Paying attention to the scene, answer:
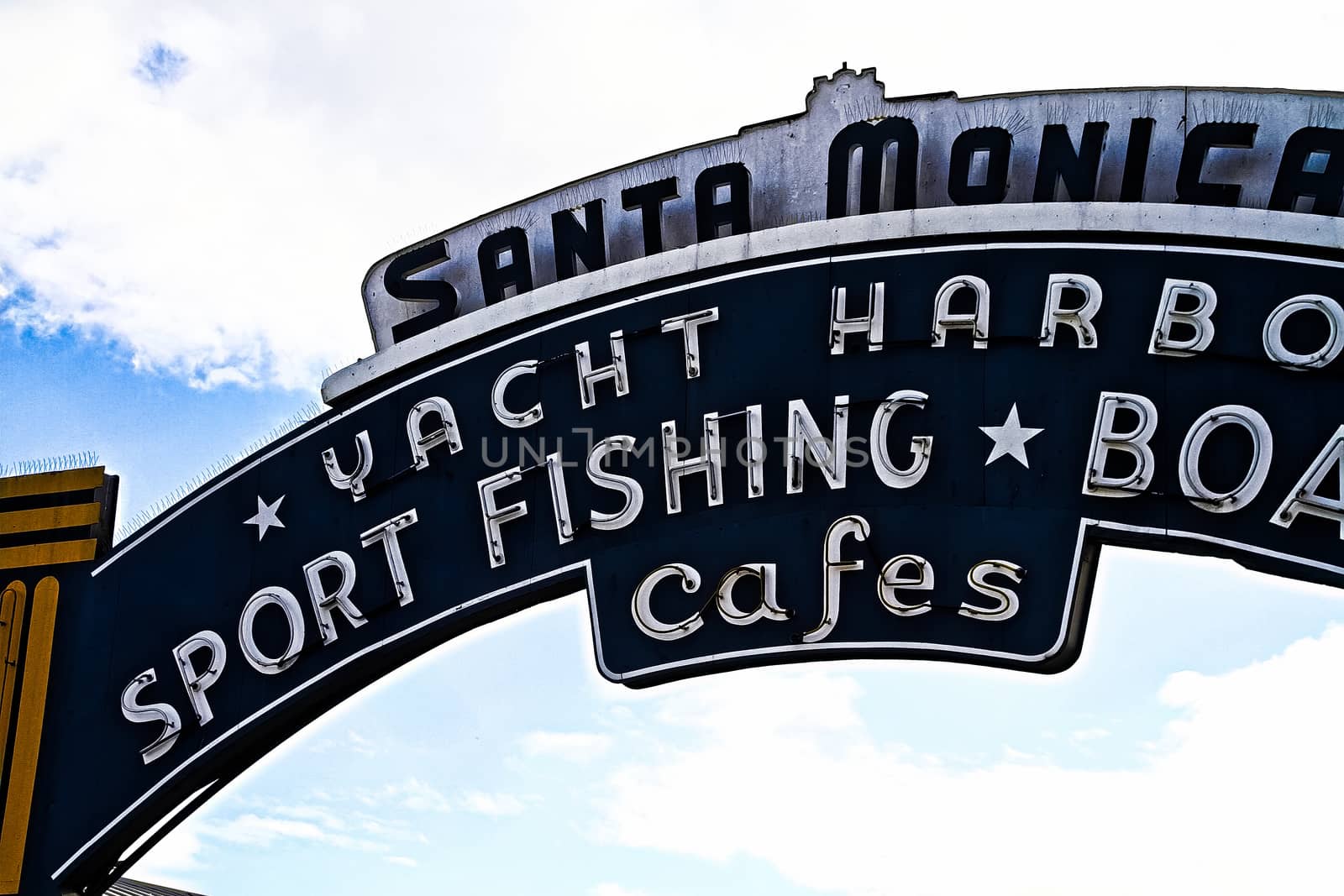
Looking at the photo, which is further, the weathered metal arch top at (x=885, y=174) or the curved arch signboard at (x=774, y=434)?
the weathered metal arch top at (x=885, y=174)

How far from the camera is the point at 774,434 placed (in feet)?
34.8

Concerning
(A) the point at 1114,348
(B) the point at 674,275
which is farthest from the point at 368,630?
(A) the point at 1114,348

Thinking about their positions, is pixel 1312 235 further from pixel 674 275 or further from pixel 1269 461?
pixel 674 275

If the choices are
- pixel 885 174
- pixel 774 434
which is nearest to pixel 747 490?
pixel 774 434

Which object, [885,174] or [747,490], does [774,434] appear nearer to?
[747,490]

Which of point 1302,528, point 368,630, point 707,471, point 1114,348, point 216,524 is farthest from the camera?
point 216,524

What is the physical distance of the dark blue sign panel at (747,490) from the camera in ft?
31.7

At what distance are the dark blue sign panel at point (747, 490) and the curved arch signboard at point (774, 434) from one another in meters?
0.02

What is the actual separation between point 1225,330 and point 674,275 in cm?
388

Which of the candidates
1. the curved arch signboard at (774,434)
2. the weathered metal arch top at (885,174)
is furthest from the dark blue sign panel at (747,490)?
the weathered metal arch top at (885,174)

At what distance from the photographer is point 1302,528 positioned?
936 centimetres

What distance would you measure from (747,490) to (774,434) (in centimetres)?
44

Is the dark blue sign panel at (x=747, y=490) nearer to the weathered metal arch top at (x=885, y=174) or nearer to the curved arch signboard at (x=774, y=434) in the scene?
the curved arch signboard at (x=774, y=434)

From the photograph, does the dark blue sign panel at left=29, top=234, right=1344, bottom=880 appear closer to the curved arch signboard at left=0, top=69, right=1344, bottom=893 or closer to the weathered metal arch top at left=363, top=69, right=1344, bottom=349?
the curved arch signboard at left=0, top=69, right=1344, bottom=893
